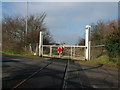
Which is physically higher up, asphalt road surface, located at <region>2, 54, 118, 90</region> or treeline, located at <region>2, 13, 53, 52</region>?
treeline, located at <region>2, 13, 53, 52</region>

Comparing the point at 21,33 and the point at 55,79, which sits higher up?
the point at 21,33

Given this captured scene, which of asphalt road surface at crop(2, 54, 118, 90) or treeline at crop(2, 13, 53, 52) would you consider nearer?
asphalt road surface at crop(2, 54, 118, 90)

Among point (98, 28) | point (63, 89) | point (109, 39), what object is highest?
point (98, 28)

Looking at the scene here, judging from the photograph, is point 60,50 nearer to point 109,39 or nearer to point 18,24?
point 109,39

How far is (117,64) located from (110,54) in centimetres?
259

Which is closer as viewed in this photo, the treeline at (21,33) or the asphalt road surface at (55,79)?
the asphalt road surface at (55,79)

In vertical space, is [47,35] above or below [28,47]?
above

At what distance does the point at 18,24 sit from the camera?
36.2 metres

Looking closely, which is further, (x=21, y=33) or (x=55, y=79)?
(x=21, y=33)

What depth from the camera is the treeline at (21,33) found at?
104 ft

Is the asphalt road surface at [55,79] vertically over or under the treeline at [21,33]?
under

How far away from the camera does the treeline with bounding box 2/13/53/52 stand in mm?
31797

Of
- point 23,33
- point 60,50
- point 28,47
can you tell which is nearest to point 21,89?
point 60,50

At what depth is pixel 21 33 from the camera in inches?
1356
